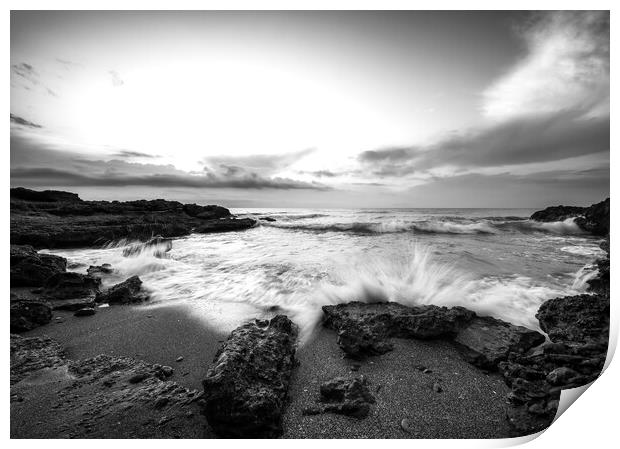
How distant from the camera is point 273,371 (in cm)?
166

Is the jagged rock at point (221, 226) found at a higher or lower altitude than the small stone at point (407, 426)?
higher

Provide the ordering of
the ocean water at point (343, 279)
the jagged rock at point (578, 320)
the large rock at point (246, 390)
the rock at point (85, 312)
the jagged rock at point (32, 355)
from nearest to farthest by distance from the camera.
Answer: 1. the large rock at point (246, 390)
2. the jagged rock at point (32, 355)
3. the jagged rock at point (578, 320)
4. the rock at point (85, 312)
5. the ocean water at point (343, 279)

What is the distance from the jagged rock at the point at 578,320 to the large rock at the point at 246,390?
2.28 meters

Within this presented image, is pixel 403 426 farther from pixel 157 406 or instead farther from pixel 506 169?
pixel 506 169

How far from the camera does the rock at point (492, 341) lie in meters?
1.91

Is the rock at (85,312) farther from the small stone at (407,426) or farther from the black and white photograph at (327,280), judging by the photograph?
the small stone at (407,426)

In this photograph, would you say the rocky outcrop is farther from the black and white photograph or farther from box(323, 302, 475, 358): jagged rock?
box(323, 302, 475, 358): jagged rock

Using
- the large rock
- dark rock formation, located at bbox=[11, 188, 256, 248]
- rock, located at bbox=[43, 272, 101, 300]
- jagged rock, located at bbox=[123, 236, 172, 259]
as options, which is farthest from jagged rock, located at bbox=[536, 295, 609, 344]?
jagged rock, located at bbox=[123, 236, 172, 259]

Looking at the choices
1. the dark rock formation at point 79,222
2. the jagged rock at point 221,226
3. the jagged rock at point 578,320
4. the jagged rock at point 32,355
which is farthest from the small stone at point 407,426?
the jagged rock at point 221,226

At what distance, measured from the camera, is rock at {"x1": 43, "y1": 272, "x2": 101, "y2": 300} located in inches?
125

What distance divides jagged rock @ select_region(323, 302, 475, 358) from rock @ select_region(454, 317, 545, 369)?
0.09 metres

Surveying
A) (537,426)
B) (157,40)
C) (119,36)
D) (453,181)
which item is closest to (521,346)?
(537,426)

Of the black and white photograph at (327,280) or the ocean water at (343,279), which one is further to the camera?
the ocean water at (343,279)

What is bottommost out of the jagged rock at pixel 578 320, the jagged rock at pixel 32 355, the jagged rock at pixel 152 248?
the jagged rock at pixel 32 355
